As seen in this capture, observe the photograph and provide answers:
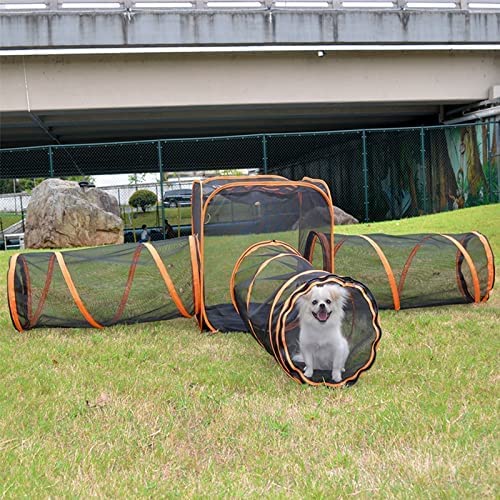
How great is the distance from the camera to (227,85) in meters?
16.0

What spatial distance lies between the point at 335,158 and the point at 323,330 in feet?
75.3

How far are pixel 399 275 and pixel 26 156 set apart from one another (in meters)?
19.8

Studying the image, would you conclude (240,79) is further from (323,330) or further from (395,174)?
(323,330)

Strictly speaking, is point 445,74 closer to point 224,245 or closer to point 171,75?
point 171,75

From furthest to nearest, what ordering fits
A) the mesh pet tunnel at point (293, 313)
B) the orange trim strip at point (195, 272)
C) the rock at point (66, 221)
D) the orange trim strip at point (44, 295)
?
the rock at point (66, 221) → the orange trim strip at point (44, 295) → the orange trim strip at point (195, 272) → the mesh pet tunnel at point (293, 313)

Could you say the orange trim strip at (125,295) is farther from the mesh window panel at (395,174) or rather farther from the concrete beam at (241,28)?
the mesh window panel at (395,174)

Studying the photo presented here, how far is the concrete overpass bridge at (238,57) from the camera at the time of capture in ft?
47.6

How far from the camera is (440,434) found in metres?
3.09

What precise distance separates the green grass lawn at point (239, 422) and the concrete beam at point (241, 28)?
11157mm

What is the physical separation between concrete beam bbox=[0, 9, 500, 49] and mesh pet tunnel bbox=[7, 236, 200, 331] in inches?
395

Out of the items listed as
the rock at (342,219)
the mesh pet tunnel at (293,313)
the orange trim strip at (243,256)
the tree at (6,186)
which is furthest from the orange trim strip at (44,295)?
the tree at (6,186)

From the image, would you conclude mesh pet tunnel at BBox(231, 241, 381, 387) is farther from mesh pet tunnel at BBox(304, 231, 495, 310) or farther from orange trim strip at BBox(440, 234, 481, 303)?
orange trim strip at BBox(440, 234, 481, 303)

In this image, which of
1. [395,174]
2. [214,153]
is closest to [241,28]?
[395,174]

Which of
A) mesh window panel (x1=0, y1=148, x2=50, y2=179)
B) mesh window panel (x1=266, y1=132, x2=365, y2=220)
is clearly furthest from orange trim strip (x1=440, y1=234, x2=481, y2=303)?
mesh window panel (x1=0, y1=148, x2=50, y2=179)
